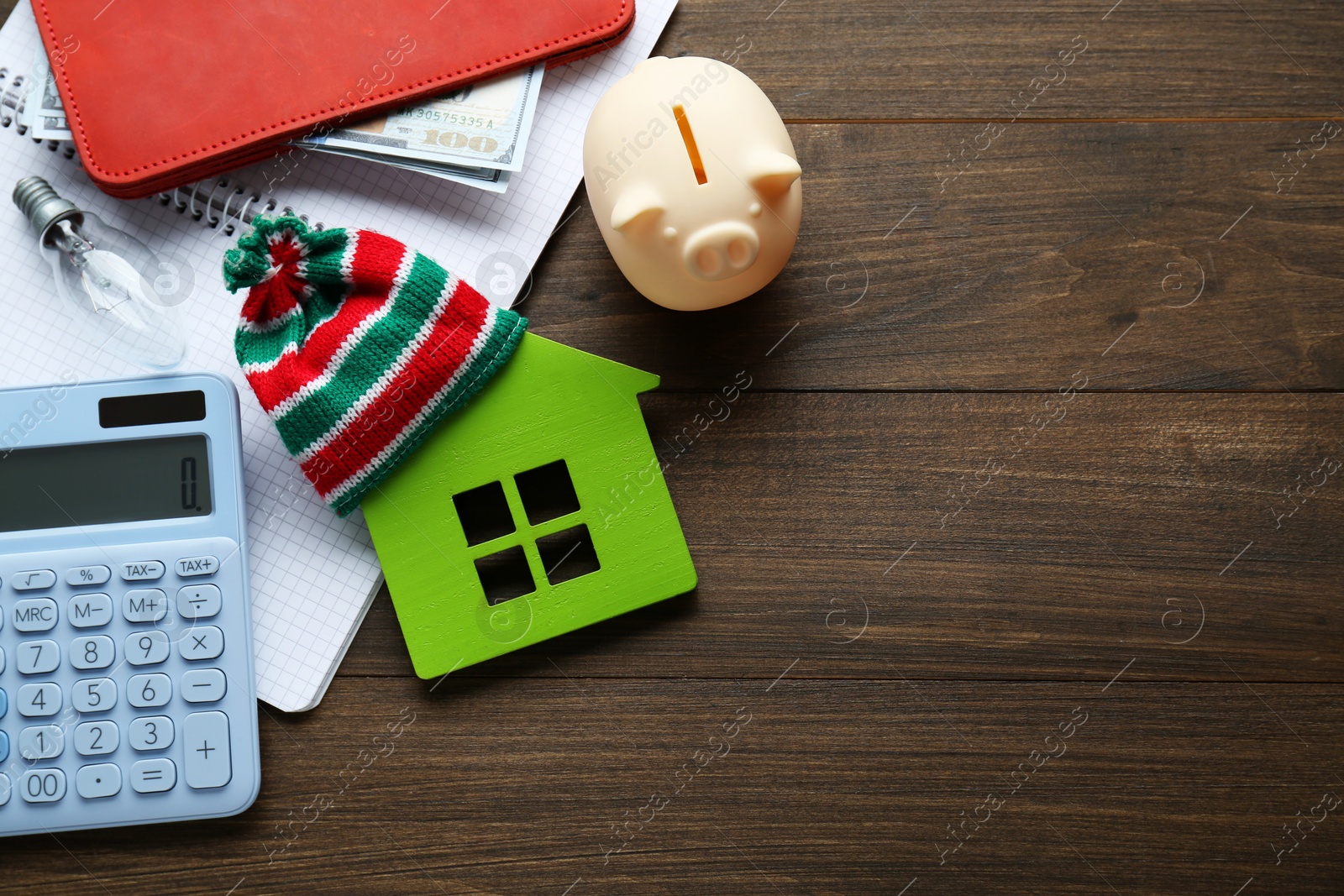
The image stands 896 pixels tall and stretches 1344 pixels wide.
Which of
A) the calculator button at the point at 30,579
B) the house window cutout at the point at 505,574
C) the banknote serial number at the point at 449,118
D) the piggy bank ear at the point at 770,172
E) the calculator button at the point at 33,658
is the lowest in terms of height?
the calculator button at the point at 33,658

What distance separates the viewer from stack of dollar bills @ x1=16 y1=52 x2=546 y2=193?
2.12ft

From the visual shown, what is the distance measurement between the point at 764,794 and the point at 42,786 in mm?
514

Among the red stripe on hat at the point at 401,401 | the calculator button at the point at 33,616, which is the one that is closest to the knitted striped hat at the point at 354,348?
the red stripe on hat at the point at 401,401

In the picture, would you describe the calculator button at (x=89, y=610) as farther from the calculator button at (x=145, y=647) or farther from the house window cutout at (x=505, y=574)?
the house window cutout at (x=505, y=574)

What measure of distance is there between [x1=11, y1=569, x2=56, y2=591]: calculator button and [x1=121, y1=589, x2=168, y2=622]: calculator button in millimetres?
56

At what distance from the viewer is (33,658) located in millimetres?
609

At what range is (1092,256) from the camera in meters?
0.68

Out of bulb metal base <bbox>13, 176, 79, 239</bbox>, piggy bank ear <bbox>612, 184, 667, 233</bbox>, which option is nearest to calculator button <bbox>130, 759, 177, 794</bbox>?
bulb metal base <bbox>13, 176, 79, 239</bbox>

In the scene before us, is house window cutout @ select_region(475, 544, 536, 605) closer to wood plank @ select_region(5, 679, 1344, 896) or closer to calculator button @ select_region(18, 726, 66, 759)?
wood plank @ select_region(5, 679, 1344, 896)

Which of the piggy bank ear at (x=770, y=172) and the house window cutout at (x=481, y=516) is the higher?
the piggy bank ear at (x=770, y=172)

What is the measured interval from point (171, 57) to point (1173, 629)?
87cm

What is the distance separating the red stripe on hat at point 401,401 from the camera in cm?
61

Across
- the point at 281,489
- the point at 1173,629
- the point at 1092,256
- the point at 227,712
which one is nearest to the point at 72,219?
the point at 281,489

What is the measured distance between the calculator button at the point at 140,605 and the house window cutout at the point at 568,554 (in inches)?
10.7
